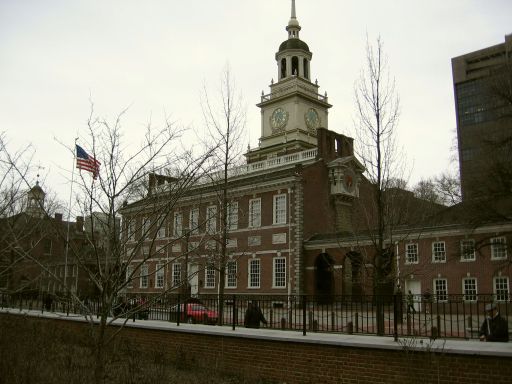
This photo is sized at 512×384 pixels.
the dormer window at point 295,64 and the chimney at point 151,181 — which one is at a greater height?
the dormer window at point 295,64

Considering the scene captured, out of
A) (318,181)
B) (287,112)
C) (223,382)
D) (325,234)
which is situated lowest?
(223,382)

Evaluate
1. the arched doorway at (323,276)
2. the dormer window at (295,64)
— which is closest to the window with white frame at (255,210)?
the arched doorway at (323,276)

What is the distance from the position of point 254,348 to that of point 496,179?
1999 cm

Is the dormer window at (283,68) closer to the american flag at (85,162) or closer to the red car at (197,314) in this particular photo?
the red car at (197,314)

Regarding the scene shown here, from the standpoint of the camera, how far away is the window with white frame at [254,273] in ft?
130

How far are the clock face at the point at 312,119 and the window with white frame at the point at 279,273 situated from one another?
66.5ft

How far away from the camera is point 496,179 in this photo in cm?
2678

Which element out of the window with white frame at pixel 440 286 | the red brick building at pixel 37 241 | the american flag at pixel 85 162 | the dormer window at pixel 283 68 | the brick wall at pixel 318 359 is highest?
the dormer window at pixel 283 68

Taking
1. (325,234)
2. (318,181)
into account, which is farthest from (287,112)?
(325,234)

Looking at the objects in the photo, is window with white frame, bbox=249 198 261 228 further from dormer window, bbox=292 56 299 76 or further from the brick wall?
the brick wall

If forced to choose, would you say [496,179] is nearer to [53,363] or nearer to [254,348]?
[254,348]

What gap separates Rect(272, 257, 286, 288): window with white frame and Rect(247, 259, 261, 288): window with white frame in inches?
68.3

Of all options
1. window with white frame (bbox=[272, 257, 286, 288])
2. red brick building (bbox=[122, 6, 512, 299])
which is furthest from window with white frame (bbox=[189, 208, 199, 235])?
window with white frame (bbox=[272, 257, 286, 288])

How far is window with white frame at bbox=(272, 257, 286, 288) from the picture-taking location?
37812mm
